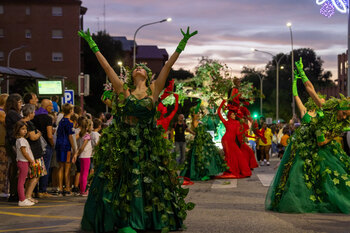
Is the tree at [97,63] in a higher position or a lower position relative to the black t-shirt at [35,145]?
higher

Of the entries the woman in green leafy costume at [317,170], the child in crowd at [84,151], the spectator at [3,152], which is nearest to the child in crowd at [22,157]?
the spectator at [3,152]

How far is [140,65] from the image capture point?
8398 mm

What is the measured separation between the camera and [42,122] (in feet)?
41.7

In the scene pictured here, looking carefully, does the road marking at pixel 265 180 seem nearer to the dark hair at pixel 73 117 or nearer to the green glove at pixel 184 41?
the dark hair at pixel 73 117

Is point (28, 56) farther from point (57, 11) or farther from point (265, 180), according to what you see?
point (265, 180)

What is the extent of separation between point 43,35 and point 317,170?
6729 centimetres

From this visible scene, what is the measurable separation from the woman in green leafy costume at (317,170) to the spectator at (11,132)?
15.7 ft

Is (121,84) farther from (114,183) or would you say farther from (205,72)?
(205,72)

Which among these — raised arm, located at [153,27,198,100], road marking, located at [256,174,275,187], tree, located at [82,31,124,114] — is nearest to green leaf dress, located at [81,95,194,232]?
raised arm, located at [153,27,198,100]

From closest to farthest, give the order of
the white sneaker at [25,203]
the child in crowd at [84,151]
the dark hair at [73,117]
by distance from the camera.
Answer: the white sneaker at [25,203] → the child in crowd at [84,151] → the dark hair at [73,117]

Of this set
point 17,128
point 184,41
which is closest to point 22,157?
point 17,128

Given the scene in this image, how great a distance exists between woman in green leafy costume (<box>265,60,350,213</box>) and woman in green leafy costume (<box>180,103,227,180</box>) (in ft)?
21.9

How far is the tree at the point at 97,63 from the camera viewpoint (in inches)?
2813

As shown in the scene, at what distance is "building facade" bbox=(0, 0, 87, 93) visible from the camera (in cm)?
7300
